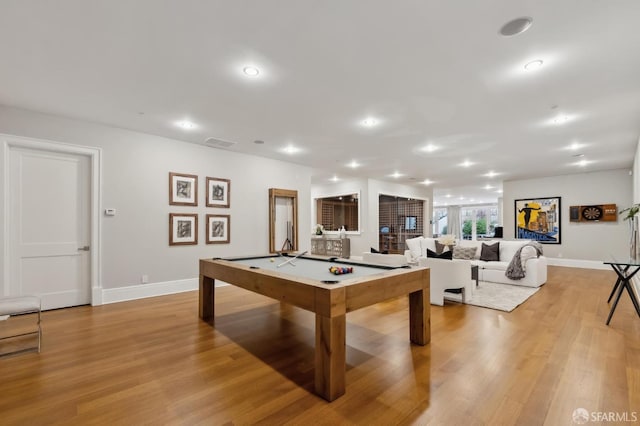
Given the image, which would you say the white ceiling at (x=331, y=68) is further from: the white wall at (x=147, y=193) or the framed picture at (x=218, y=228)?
the framed picture at (x=218, y=228)

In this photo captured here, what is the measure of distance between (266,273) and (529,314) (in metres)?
3.56

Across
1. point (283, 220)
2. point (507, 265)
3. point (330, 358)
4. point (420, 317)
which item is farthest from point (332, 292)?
point (507, 265)

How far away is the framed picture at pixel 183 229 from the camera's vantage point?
520 cm

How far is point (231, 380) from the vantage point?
2.29 metres

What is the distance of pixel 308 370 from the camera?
2451mm

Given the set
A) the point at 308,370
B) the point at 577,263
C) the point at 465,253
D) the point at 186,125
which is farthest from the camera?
the point at 577,263

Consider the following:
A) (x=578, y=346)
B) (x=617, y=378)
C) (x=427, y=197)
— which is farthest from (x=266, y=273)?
(x=427, y=197)

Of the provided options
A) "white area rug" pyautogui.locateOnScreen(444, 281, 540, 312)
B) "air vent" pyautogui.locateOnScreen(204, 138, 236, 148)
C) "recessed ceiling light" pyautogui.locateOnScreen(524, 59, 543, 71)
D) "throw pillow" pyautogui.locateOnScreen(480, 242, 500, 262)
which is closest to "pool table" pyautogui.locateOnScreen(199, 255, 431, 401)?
"white area rug" pyautogui.locateOnScreen(444, 281, 540, 312)

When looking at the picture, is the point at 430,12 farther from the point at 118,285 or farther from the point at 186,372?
the point at 118,285

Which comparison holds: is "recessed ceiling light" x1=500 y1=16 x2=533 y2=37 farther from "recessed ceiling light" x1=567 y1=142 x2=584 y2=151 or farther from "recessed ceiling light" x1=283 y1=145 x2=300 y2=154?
"recessed ceiling light" x1=567 y1=142 x2=584 y2=151

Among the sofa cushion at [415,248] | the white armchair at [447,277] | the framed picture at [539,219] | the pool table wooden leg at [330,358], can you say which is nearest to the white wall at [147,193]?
the white armchair at [447,277]

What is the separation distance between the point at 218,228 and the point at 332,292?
4.27m

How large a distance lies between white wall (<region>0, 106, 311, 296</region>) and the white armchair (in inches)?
141

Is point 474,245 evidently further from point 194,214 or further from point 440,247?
point 194,214
